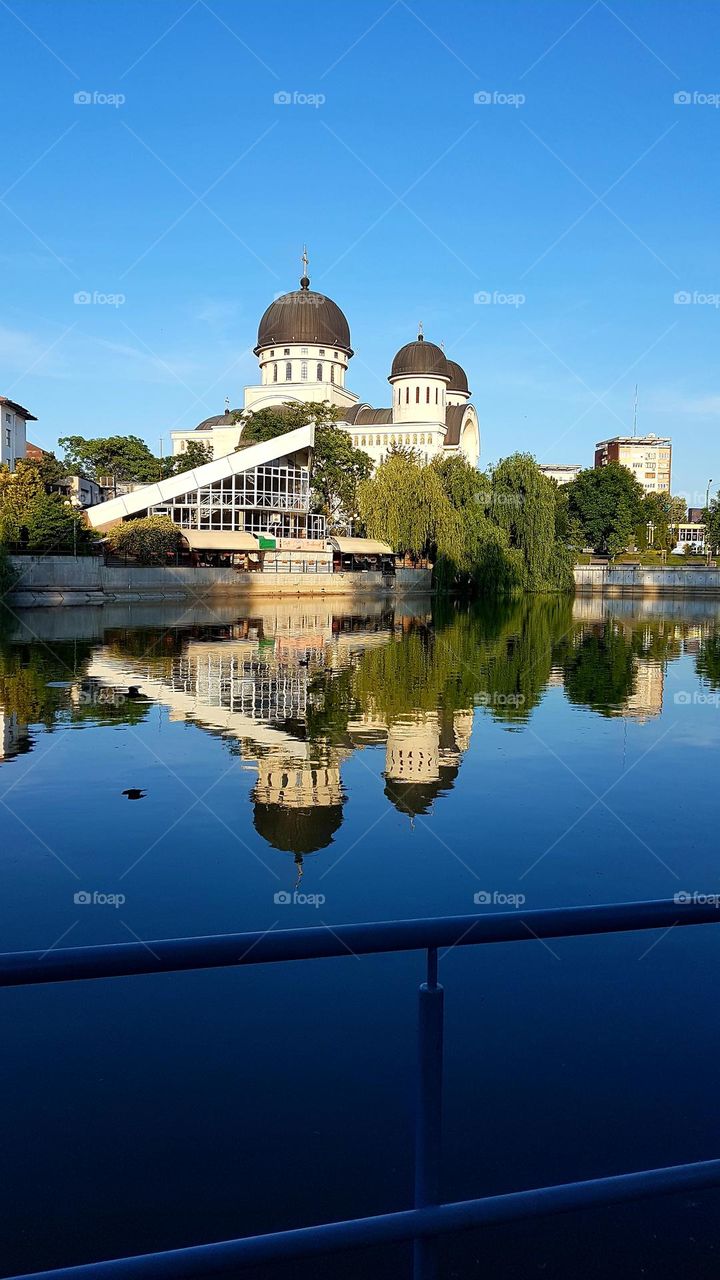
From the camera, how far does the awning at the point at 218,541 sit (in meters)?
54.8

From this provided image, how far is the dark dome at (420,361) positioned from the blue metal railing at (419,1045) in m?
83.6

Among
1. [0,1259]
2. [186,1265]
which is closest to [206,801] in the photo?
[0,1259]

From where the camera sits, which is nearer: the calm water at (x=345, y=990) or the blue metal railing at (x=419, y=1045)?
the blue metal railing at (x=419, y=1045)

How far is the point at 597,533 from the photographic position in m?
92.4

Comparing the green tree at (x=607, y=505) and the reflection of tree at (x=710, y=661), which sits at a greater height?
the green tree at (x=607, y=505)

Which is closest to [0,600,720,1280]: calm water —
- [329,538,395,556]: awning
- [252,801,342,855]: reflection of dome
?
[252,801,342,855]: reflection of dome

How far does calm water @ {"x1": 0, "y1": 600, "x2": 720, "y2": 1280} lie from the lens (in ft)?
11.8

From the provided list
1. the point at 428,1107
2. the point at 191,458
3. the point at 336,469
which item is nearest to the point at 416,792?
the point at 428,1107

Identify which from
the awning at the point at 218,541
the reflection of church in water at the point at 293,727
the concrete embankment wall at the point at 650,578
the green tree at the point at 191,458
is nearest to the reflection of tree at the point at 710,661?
the reflection of church in water at the point at 293,727

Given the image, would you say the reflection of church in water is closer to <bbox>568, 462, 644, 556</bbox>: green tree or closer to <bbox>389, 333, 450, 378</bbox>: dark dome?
<bbox>389, 333, 450, 378</bbox>: dark dome

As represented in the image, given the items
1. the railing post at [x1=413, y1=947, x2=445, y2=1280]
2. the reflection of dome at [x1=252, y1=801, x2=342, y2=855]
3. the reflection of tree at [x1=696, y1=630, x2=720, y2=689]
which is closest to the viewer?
the railing post at [x1=413, y1=947, x2=445, y2=1280]

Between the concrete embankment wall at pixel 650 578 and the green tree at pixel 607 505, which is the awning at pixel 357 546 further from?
the green tree at pixel 607 505

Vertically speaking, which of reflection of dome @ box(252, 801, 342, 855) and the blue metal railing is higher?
the blue metal railing

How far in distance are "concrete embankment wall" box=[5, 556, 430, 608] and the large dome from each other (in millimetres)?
33848
